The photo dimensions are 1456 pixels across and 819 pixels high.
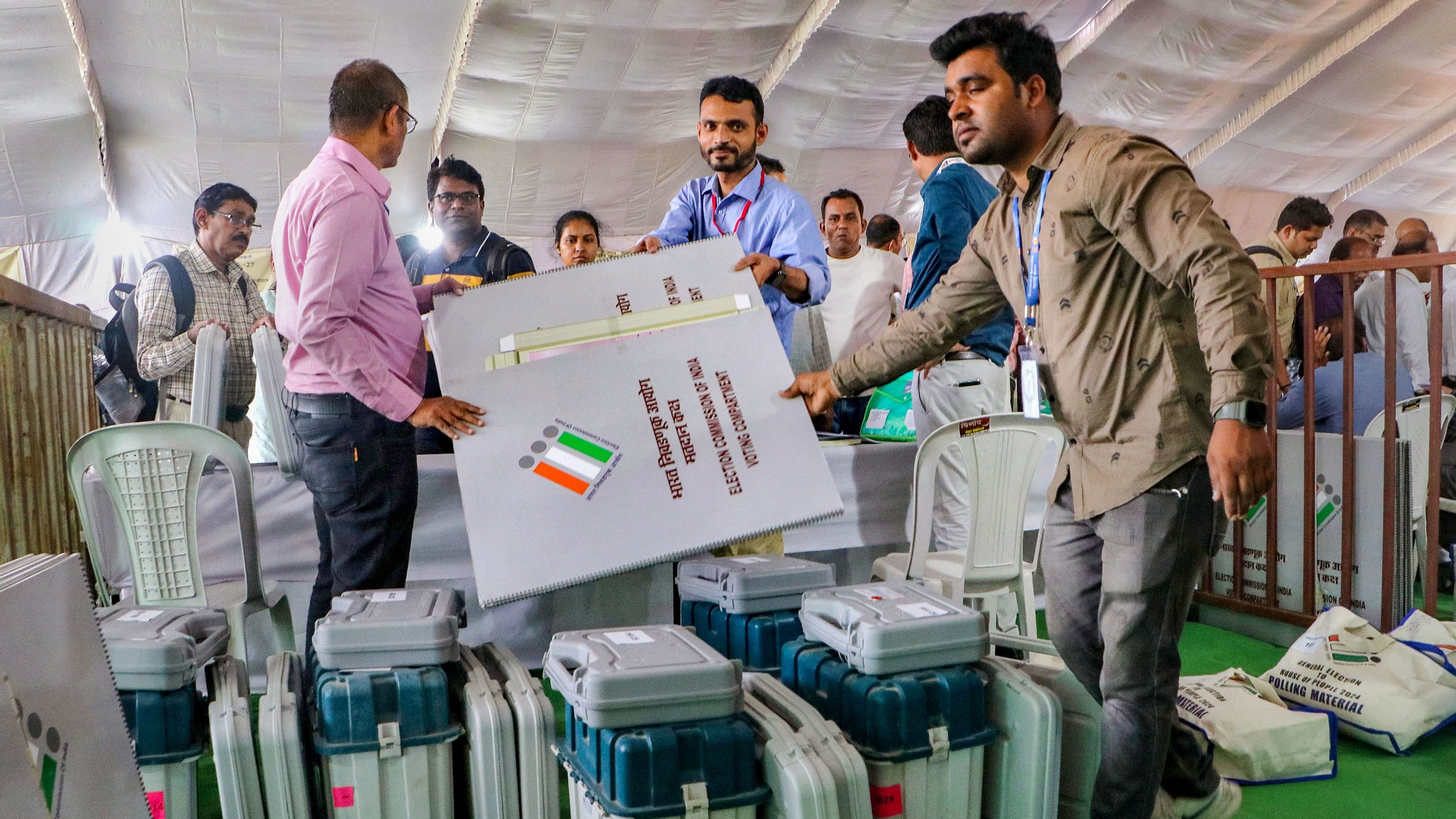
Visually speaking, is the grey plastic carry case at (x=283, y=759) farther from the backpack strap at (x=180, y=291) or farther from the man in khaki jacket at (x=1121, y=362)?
the backpack strap at (x=180, y=291)

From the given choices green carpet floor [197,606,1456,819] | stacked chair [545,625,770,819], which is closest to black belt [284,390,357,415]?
green carpet floor [197,606,1456,819]

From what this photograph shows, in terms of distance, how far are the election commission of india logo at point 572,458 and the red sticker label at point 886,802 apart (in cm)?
83

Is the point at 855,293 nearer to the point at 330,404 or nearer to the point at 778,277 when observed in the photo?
the point at 778,277

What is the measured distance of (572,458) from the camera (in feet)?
6.87

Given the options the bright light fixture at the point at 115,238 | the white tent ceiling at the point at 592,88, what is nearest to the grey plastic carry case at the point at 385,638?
the white tent ceiling at the point at 592,88

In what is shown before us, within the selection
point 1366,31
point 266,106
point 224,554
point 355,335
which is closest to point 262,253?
point 266,106

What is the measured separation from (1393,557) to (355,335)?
3.33 metres

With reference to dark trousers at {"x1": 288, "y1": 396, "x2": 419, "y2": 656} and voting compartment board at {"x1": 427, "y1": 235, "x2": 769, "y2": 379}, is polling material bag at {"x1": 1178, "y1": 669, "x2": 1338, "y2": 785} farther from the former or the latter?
dark trousers at {"x1": 288, "y1": 396, "x2": 419, "y2": 656}

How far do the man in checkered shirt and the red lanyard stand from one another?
1629mm

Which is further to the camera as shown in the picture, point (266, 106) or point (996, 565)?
point (266, 106)

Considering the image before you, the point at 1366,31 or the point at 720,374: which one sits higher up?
the point at 1366,31

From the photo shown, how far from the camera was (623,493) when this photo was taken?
2076 mm

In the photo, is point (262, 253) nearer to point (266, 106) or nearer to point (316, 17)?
point (266, 106)

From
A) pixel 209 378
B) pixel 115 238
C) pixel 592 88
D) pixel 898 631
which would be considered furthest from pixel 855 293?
pixel 115 238
